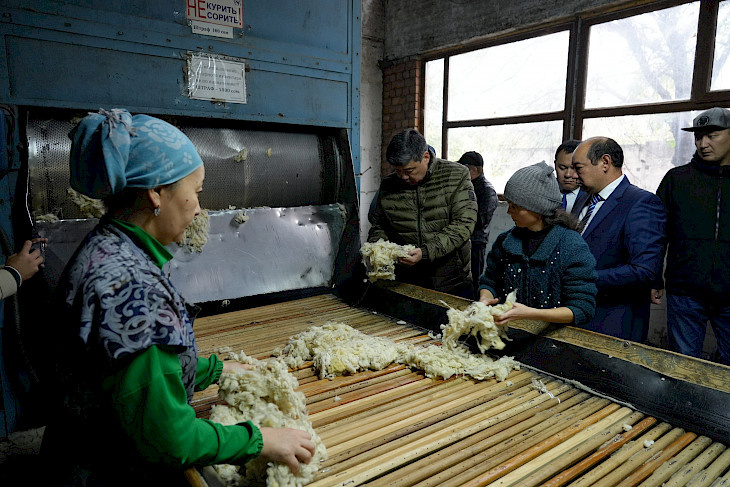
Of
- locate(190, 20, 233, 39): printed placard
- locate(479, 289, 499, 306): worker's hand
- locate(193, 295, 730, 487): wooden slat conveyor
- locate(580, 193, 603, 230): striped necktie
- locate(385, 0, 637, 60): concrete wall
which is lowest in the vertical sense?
locate(193, 295, 730, 487): wooden slat conveyor

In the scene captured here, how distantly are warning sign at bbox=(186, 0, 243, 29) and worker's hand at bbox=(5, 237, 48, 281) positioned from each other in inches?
52.5

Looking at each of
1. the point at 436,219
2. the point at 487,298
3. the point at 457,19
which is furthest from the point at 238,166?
the point at 457,19

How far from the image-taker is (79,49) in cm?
205

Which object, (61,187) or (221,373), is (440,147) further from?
(221,373)

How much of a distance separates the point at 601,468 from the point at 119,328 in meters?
1.23

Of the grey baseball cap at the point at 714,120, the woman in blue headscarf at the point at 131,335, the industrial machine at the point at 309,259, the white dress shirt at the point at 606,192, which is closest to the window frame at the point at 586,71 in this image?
the grey baseball cap at the point at 714,120

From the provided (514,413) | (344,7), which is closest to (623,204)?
(514,413)

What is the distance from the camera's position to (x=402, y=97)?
695 centimetres

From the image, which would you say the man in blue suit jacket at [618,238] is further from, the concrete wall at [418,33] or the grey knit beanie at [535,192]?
the concrete wall at [418,33]

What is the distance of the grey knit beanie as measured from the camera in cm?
192

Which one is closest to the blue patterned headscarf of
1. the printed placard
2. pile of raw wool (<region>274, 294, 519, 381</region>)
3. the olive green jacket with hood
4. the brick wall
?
pile of raw wool (<region>274, 294, 519, 381</region>)

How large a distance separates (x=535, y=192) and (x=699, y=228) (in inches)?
59.2

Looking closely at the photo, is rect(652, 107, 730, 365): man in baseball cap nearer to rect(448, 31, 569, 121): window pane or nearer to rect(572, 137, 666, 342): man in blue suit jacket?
rect(572, 137, 666, 342): man in blue suit jacket

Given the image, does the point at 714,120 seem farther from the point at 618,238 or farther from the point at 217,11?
the point at 217,11
